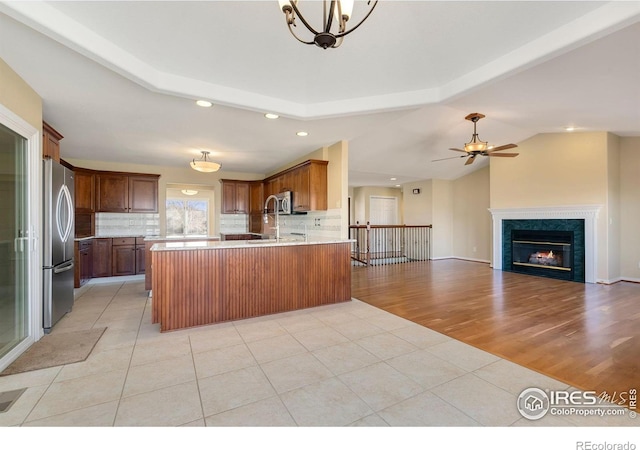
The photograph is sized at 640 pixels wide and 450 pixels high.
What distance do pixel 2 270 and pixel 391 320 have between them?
3765 millimetres

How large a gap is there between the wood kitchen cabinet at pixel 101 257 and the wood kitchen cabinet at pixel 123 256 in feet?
0.21

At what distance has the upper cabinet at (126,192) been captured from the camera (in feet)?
18.7

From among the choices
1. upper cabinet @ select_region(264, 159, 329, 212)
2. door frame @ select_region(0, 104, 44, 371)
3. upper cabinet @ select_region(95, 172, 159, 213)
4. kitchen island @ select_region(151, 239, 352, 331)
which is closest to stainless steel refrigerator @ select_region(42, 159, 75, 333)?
door frame @ select_region(0, 104, 44, 371)

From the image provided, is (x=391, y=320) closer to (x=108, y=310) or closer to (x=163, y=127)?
(x=108, y=310)

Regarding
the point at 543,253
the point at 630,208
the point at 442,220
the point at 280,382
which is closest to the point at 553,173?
the point at 630,208

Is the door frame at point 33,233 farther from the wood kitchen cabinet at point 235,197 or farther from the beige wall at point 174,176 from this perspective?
the wood kitchen cabinet at point 235,197

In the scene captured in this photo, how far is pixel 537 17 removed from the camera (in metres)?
2.07

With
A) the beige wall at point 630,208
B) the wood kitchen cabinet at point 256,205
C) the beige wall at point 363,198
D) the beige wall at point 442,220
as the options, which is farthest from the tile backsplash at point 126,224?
the beige wall at point 630,208

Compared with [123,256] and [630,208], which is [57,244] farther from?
[630,208]

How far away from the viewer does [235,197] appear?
7137mm

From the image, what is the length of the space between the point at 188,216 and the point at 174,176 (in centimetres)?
228

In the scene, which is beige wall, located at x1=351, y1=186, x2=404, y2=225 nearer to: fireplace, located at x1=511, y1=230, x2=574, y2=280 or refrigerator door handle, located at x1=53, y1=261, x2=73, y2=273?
fireplace, located at x1=511, y1=230, x2=574, y2=280

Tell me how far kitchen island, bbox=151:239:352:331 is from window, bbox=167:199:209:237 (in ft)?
17.8

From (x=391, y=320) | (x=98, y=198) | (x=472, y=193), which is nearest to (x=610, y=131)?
(x=472, y=193)
